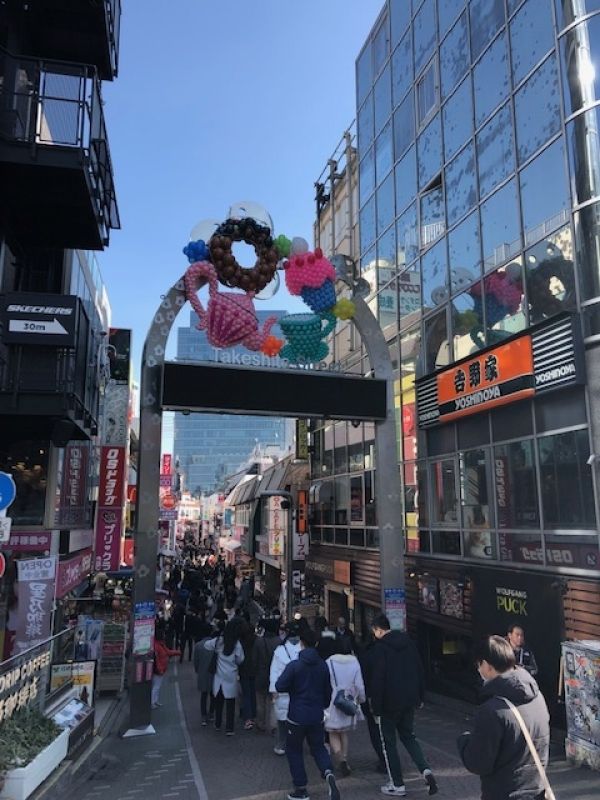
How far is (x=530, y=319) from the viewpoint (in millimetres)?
10844

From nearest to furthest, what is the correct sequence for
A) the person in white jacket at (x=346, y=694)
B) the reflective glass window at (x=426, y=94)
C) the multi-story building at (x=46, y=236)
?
1. the person in white jacket at (x=346, y=694)
2. the multi-story building at (x=46, y=236)
3. the reflective glass window at (x=426, y=94)

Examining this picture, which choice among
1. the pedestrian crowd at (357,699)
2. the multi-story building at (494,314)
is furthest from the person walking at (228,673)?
the multi-story building at (494,314)

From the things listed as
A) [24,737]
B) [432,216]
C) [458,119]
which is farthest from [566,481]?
[458,119]

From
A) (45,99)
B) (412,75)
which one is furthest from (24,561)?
(412,75)

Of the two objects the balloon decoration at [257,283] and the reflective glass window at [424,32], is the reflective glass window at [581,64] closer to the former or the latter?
the balloon decoration at [257,283]

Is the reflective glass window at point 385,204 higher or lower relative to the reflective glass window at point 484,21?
lower

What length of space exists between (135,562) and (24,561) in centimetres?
196

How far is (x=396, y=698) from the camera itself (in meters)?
6.20

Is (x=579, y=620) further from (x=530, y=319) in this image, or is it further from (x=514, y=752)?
(x=514, y=752)

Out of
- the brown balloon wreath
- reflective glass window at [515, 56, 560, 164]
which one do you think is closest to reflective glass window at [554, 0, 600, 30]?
reflective glass window at [515, 56, 560, 164]

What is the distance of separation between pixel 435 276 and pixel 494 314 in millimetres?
3036

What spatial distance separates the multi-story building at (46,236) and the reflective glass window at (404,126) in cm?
790

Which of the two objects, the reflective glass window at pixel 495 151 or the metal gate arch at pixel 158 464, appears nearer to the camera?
the metal gate arch at pixel 158 464

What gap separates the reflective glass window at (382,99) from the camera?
18.6 m
